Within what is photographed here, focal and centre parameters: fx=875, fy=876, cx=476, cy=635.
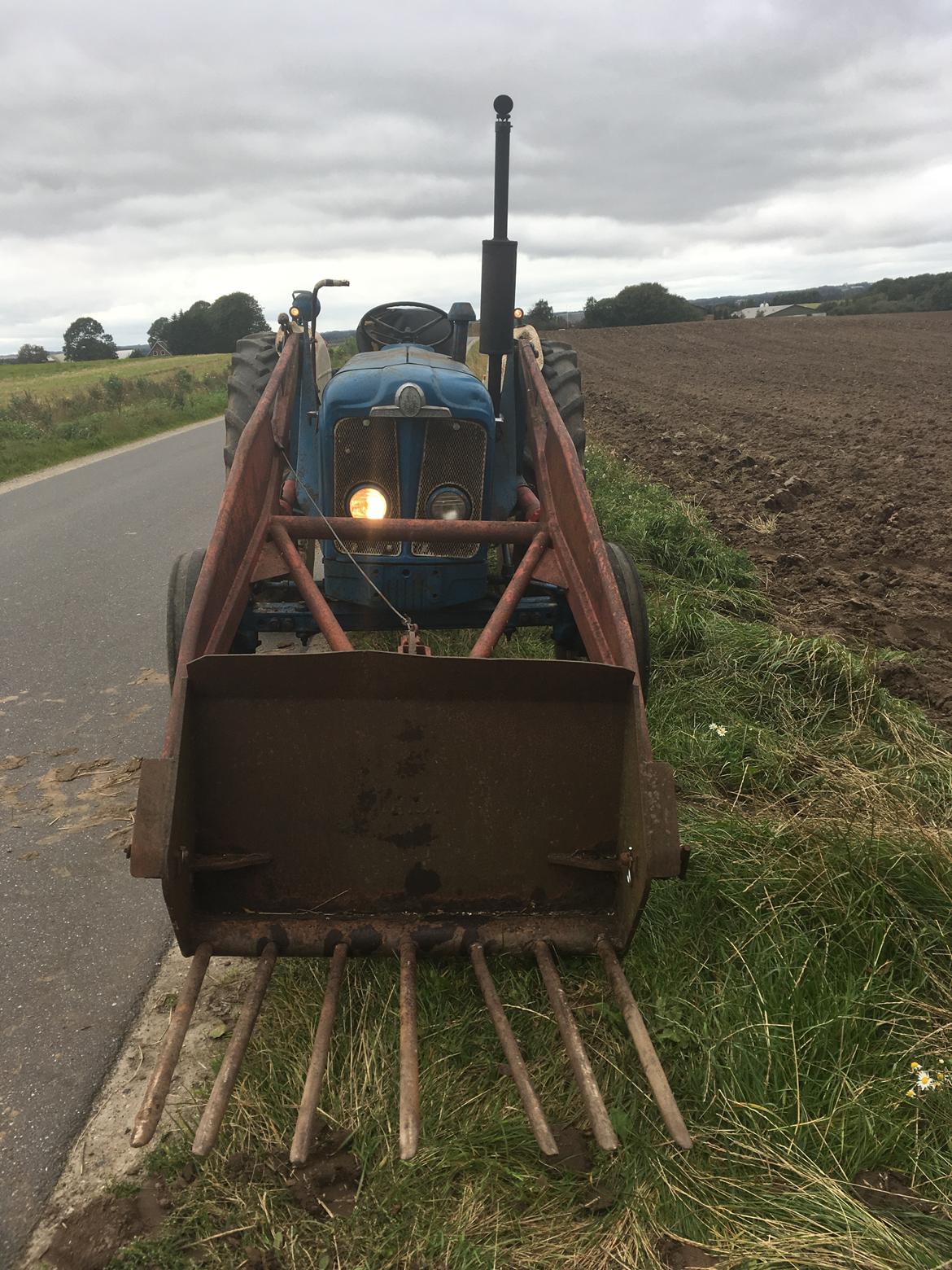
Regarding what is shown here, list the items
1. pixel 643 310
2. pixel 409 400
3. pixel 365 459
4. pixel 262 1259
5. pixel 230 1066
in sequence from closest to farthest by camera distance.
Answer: pixel 262 1259, pixel 230 1066, pixel 409 400, pixel 365 459, pixel 643 310

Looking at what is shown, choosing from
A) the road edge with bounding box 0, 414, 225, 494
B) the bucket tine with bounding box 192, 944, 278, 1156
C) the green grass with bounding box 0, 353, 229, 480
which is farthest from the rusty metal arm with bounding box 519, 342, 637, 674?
the green grass with bounding box 0, 353, 229, 480

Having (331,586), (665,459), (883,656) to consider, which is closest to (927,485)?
(665,459)

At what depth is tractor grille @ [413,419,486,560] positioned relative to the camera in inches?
145

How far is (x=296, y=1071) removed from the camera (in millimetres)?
2133

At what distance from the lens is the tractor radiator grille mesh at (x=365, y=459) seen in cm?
361

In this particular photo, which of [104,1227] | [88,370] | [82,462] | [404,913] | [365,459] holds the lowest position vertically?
[104,1227]

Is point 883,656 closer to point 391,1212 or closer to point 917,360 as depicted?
point 391,1212

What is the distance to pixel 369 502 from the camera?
3680mm

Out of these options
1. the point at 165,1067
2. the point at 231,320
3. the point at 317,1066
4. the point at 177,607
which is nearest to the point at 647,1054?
the point at 317,1066

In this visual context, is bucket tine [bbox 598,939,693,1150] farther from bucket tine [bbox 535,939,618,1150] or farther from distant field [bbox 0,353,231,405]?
distant field [bbox 0,353,231,405]

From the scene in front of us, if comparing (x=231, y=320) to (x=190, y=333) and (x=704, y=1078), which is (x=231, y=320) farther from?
(x=704, y=1078)

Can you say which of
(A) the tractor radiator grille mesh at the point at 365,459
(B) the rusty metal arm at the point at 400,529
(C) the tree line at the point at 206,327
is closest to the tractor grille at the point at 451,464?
(A) the tractor radiator grille mesh at the point at 365,459

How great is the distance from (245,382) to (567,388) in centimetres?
184

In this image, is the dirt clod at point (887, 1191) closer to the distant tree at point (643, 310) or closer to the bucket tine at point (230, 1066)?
the bucket tine at point (230, 1066)
